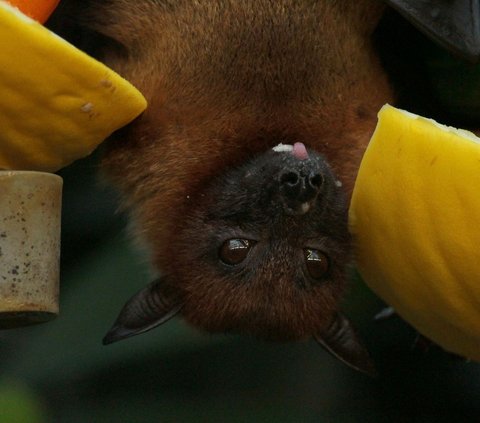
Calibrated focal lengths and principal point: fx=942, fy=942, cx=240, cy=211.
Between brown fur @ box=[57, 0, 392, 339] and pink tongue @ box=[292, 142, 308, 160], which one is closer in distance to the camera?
pink tongue @ box=[292, 142, 308, 160]

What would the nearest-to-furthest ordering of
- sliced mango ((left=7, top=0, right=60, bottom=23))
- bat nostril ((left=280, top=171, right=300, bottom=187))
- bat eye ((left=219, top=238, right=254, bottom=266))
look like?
sliced mango ((left=7, top=0, right=60, bottom=23)) < bat nostril ((left=280, top=171, right=300, bottom=187)) < bat eye ((left=219, top=238, right=254, bottom=266))

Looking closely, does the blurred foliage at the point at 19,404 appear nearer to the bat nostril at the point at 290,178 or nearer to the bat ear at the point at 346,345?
the bat ear at the point at 346,345

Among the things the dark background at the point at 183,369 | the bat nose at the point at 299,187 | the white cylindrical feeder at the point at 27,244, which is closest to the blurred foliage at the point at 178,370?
the dark background at the point at 183,369

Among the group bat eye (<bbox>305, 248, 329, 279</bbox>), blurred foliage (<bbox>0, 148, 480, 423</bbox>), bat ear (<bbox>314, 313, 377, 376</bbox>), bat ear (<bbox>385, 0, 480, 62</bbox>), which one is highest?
bat ear (<bbox>385, 0, 480, 62</bbox>)

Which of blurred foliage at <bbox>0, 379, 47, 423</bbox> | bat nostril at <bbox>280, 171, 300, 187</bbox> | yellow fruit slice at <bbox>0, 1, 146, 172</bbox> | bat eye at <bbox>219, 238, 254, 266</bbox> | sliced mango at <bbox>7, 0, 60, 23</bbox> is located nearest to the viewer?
yellow fruit slice at <bbox>0, 1, 146, 172</bbox>

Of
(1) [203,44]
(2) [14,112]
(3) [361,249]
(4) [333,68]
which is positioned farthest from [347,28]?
(2) [14,112]

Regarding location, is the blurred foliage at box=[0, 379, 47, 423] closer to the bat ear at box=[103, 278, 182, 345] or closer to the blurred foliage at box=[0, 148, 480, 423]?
the blurred foliage at box=[0, 148, 480, 423]

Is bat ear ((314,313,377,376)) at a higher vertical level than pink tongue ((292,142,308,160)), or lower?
lower

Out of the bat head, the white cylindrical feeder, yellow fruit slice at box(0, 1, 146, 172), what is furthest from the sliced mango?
the bat head

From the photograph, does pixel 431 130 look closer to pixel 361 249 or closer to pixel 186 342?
pixel 361 249
